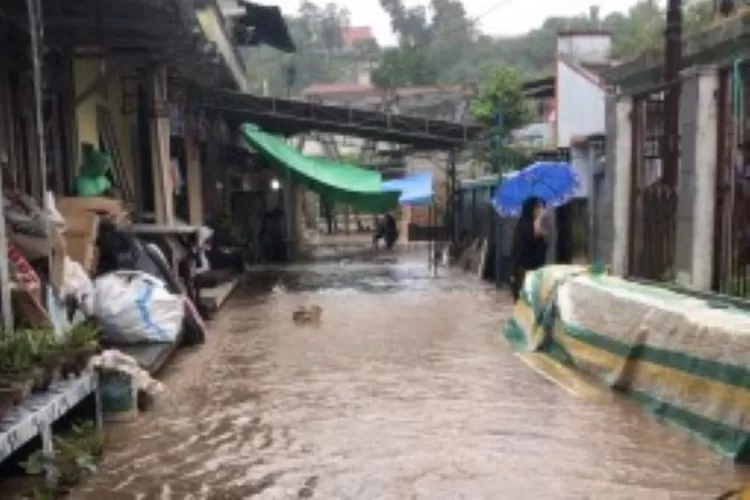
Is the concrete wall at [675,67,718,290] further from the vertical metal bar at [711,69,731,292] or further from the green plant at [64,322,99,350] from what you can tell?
the green plant at [64,322,99,350]

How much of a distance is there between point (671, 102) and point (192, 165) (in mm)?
12090

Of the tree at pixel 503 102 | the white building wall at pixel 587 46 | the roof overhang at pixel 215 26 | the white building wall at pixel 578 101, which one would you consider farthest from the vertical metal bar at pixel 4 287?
the white building wall at pixel 587 46

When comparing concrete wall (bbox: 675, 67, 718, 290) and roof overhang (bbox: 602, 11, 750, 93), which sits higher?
roof overhang (bbox: 602, 11, 750, 93)

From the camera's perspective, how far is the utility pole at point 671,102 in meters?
8.36

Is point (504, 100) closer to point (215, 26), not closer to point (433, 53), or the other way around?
point (215, 26)

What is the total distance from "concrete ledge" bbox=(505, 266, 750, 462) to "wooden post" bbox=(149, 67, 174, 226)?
5.47m

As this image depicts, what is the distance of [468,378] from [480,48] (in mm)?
69230

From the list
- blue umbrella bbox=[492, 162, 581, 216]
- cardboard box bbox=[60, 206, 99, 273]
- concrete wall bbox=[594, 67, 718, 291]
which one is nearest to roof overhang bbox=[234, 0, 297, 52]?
blue umbrella bbox=[492, 162, 581, 216]

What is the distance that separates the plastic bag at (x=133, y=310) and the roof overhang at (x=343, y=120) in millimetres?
12101

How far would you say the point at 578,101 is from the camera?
25297 millimetres

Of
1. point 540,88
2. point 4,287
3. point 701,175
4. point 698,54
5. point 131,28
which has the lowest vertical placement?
point 4,287

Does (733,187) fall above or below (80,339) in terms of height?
above

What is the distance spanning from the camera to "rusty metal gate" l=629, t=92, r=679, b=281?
843cm

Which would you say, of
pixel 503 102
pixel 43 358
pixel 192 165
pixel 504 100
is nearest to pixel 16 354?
pixel 43 358
